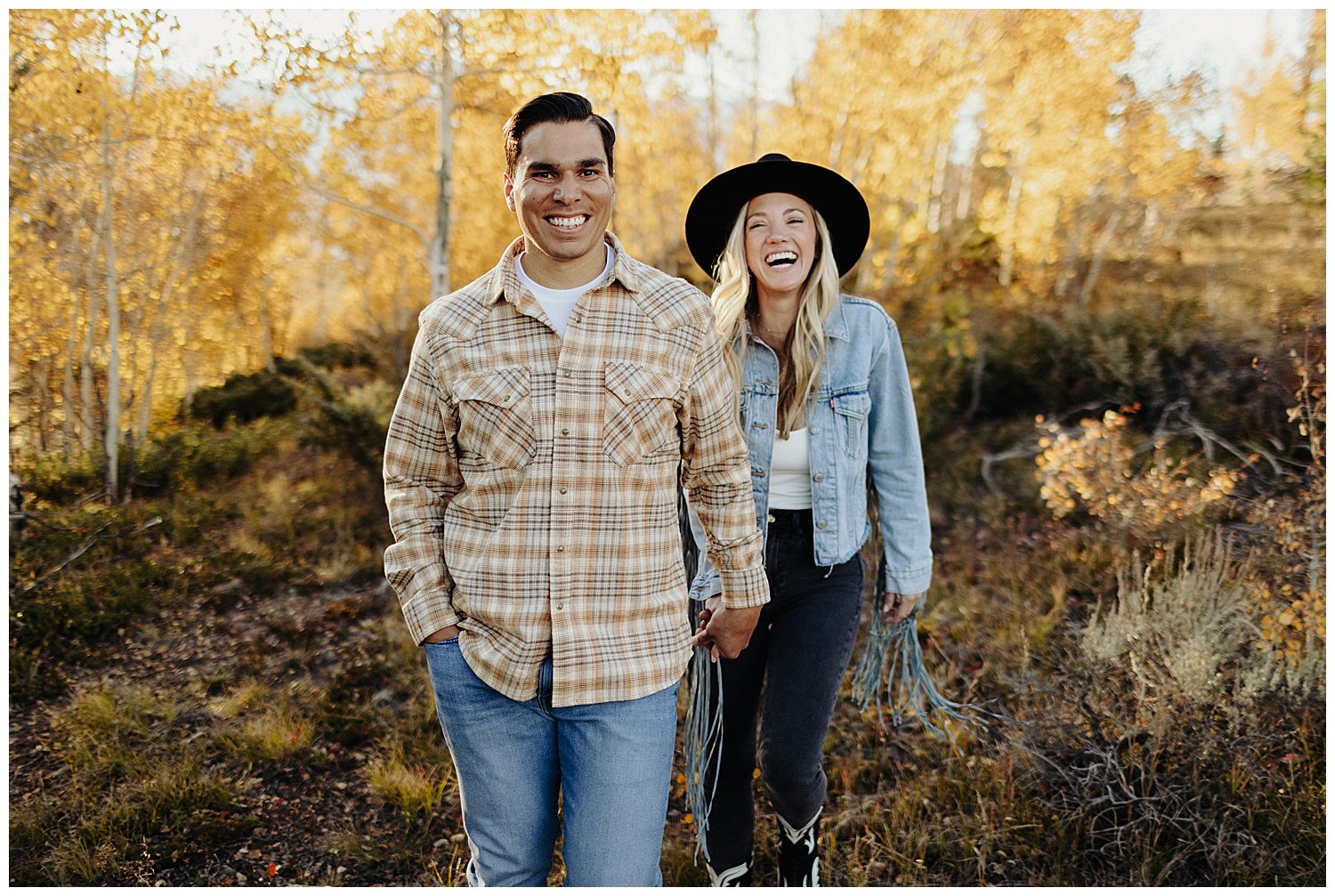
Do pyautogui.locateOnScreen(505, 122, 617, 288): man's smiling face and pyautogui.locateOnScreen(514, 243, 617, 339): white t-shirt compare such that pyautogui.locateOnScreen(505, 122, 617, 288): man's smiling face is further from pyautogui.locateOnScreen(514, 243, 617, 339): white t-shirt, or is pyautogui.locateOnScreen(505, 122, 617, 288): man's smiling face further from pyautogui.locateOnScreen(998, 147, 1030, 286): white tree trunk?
pyautogui.locateOnScreen(998, 147, 1030, 286): white tree trunk

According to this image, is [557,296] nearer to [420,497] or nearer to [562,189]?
[562,189]

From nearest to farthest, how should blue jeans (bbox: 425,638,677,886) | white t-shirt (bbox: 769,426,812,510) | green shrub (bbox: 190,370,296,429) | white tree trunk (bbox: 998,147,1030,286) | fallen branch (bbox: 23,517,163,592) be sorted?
blue jeans (bbox: 425,638,677,886), white t-shirt (bbox: 769,426,812,510), fallen branch (bbox: 23,517,163,592), green shrub (bbox: 190,370,296,429), white tree trunk (bbox: 998,147,1030,286)

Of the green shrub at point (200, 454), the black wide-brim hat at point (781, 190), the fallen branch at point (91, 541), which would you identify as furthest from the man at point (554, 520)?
the green shrub at point (200, 454)

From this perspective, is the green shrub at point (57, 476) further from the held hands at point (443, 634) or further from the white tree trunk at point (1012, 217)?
the white tree trunk at point (1012, 217)

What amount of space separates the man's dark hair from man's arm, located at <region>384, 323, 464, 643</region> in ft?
1.37

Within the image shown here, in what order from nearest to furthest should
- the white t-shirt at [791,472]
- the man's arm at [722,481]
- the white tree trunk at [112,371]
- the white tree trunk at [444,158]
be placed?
1. the man's arm at [722,481]
2. the white t-shirt at [791,472]
3. the white tree trunk at [112,371]
4. the white tree trunk at [444,158]

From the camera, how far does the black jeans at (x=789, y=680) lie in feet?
6.62

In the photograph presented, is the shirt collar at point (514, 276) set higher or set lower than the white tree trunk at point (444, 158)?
lower

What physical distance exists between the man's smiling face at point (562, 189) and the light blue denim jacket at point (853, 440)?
0.72m

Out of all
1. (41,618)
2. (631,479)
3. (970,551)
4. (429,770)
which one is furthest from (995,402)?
(41,618)

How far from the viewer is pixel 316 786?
3100 mm

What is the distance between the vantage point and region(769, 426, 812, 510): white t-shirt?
6.96 feet

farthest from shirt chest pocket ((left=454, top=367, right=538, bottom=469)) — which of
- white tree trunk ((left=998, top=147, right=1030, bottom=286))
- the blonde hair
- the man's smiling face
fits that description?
white tree trunk ((left=998, top=147, right=1030, bottom=286))

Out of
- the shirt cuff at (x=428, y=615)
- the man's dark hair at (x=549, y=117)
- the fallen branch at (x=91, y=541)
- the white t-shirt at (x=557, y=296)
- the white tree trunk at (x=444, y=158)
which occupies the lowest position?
the fallen branch at (x=91, y=541)
